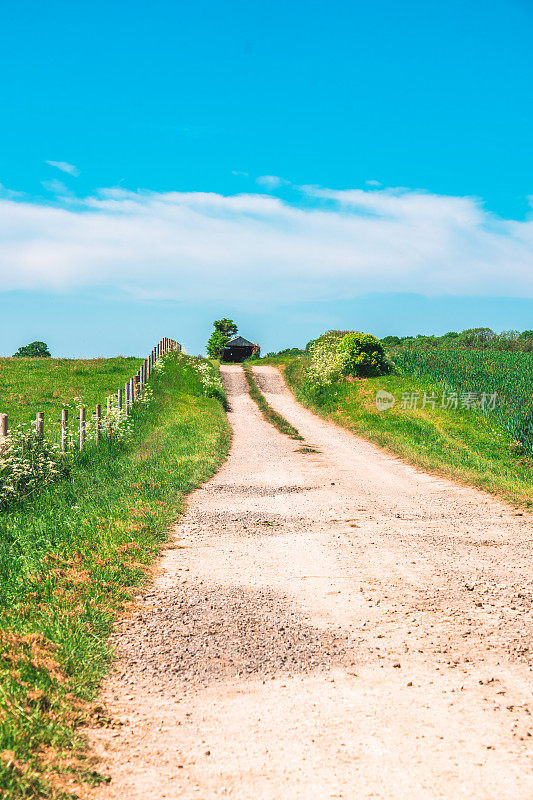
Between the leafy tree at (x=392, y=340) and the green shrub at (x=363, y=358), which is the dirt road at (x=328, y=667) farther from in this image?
the leafy tree at (x=392, y=340)

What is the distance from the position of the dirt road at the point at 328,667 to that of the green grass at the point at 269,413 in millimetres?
13360

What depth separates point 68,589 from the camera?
5.78 m

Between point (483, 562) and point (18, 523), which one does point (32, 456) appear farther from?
point (483, 562)

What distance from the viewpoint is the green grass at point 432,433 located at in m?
13.2

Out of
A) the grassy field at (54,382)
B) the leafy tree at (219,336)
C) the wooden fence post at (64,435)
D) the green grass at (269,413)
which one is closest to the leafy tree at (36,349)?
the leafy tree at (219,336)

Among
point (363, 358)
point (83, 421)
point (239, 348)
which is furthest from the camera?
point (239, 348)

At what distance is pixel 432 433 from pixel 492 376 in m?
8.35

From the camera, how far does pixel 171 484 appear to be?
36.6ft

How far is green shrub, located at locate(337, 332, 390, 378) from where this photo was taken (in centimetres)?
3097

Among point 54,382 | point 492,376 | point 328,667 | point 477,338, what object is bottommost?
point 328,667

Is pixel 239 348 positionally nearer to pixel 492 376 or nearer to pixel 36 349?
pixel 36 349

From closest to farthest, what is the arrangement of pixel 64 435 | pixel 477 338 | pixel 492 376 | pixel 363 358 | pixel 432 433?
pixel 64 435 < pixel 432 433 < pixel 492 376 < pixel 363 358 < pixel 477 338

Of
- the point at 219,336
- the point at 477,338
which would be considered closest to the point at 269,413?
the point at 477,338

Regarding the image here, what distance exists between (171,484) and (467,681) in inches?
304
